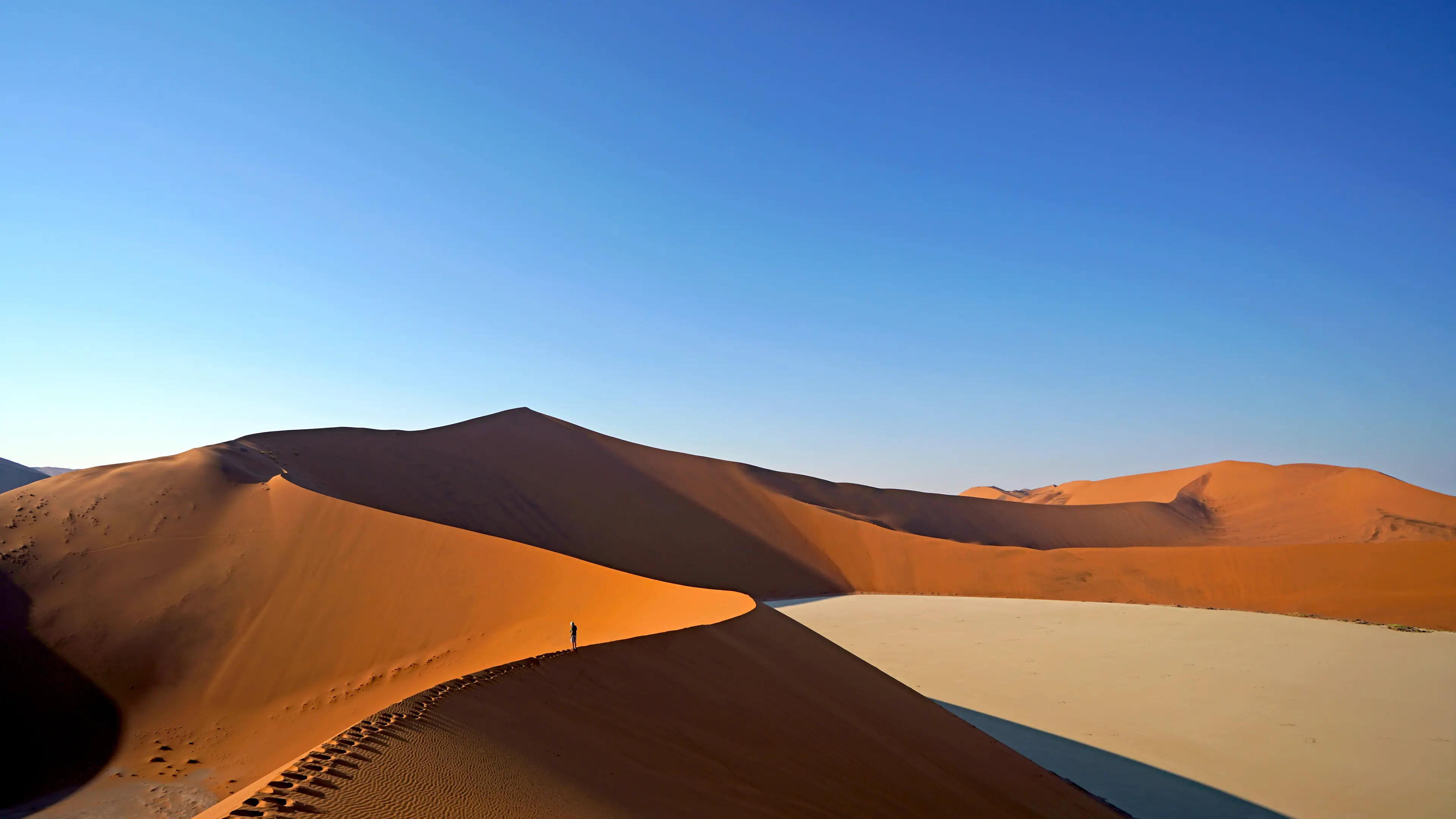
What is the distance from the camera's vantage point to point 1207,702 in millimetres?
13641

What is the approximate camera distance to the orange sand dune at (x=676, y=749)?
4355 millimetres

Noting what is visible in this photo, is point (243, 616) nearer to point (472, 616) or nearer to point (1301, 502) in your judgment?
point (472, 616)

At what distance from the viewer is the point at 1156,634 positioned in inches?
805

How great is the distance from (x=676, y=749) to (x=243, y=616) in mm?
11598

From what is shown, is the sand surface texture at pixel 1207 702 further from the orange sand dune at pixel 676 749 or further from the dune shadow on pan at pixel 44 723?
the dune shadow on pan at pixel 44 723

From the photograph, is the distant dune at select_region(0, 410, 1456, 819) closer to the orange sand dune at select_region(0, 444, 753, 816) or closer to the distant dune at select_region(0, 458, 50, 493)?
the orange sand dune at select_region(0, 444, 753, 816)

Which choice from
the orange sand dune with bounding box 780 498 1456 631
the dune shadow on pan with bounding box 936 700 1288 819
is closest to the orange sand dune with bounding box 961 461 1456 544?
the orange sand dune with bounding box 780 498 1456 631

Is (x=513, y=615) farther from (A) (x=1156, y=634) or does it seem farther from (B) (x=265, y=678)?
(A) (x=1156, y=634)

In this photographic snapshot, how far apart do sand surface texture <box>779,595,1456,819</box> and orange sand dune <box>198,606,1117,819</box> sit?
7.16ft

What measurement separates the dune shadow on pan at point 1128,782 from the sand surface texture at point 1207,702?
0.09 ft

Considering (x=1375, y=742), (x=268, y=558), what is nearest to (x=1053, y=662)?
(x=1375, y=742)

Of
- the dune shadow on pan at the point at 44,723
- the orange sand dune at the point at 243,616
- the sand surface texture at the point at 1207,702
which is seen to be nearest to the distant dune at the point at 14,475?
the orange sand dune at the point at 243,616

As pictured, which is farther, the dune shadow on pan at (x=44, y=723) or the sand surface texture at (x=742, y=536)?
the sand surface texture at (x=742, y=536)

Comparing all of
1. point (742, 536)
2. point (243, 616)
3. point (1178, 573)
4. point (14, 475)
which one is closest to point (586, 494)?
point (742, 536)
